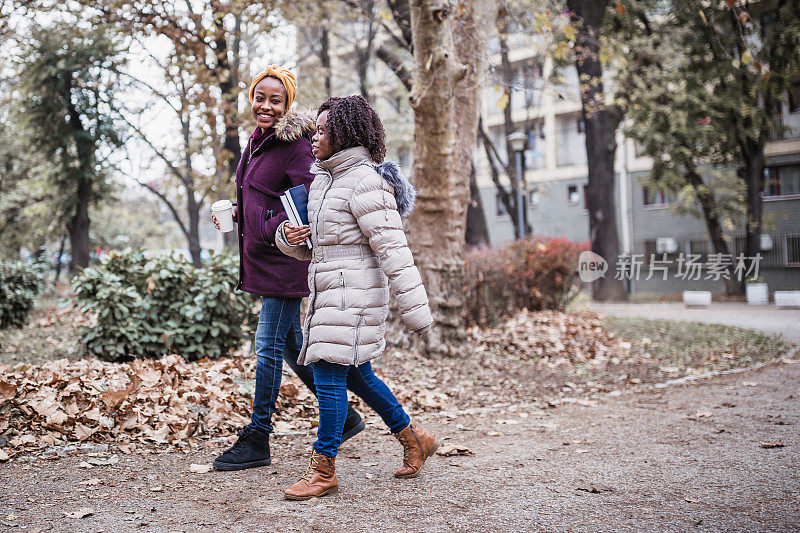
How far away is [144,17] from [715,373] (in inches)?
363

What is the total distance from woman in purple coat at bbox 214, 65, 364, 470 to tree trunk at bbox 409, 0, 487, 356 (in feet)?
12.6

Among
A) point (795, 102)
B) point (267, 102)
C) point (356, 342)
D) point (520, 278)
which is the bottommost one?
point (520, 278)

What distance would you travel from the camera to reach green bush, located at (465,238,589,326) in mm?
10344

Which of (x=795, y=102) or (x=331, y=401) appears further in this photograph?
(x=795, y=102)

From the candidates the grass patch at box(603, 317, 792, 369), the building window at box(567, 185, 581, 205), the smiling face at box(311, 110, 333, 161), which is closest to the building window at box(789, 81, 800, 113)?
the building window at box(567, 185, 581, 205)

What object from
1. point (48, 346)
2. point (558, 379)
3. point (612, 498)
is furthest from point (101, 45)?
point (612, 498)

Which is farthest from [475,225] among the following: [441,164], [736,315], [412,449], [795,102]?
[795,102]

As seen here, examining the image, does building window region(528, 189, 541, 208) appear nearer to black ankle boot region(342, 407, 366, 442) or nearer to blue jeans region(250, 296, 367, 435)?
black ankle boot region(342, 407, 366, 442)

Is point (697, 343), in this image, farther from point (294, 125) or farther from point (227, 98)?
point (294, 125)

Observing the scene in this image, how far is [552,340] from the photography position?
31.0 feet

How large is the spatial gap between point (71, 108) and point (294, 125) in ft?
59.2

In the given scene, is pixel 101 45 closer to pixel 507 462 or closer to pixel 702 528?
pixel 507 462

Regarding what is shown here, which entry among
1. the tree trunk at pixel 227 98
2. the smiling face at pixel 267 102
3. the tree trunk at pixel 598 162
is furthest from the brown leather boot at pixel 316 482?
the tree trunk at pixel 598 162

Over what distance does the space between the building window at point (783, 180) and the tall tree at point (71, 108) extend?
25.5 metres
